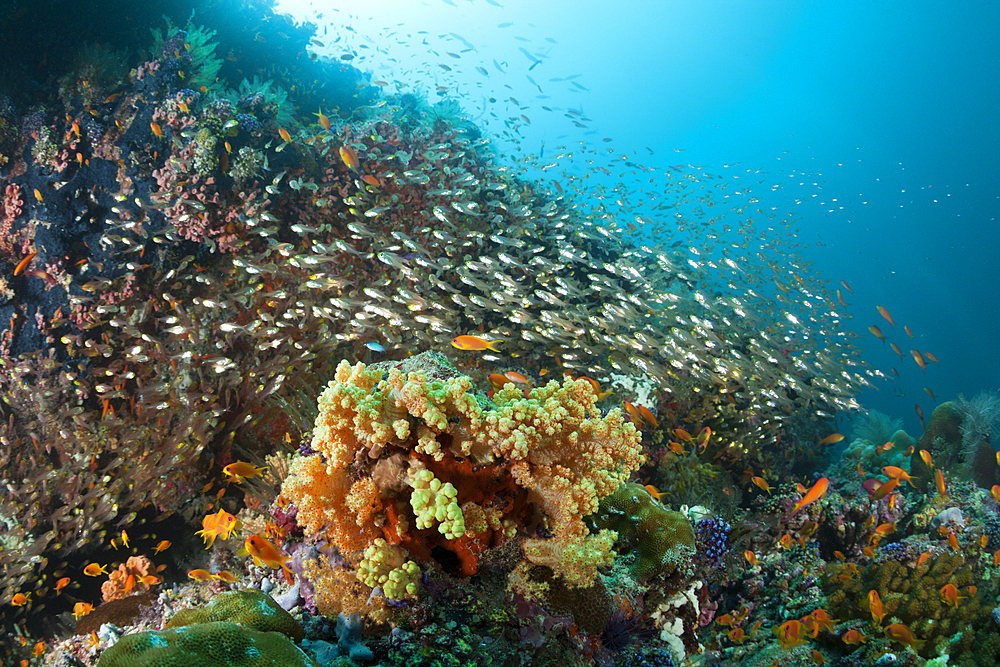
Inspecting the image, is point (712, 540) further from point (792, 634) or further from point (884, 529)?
point (884, 529)

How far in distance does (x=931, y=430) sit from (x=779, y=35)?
366 ft

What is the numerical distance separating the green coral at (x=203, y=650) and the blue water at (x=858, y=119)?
243 feet

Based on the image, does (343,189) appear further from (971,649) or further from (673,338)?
(971,649)

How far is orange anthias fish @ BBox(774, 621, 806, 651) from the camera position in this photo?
3936 mm

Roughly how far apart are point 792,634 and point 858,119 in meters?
127

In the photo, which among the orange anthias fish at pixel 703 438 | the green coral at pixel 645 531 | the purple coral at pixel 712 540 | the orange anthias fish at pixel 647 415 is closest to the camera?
the green coral at pixel 645 531

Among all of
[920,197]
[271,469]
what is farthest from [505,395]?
[920,197]

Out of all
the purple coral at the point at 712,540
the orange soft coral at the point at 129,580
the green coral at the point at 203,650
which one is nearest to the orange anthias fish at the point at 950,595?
the purple coral at the point at 712,540

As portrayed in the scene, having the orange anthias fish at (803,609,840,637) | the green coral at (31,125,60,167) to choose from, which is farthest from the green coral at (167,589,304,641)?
the green coral at (31,125,60,167)

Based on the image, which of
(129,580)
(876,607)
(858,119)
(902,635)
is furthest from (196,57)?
(858,119)

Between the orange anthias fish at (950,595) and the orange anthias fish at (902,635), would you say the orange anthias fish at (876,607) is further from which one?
the orange anthias fish at (950,595)

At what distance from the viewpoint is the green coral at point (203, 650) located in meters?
1.55

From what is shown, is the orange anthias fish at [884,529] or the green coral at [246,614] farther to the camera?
the orange anthias fish at [884,529]

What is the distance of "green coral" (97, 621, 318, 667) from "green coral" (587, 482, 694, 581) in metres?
2.14
